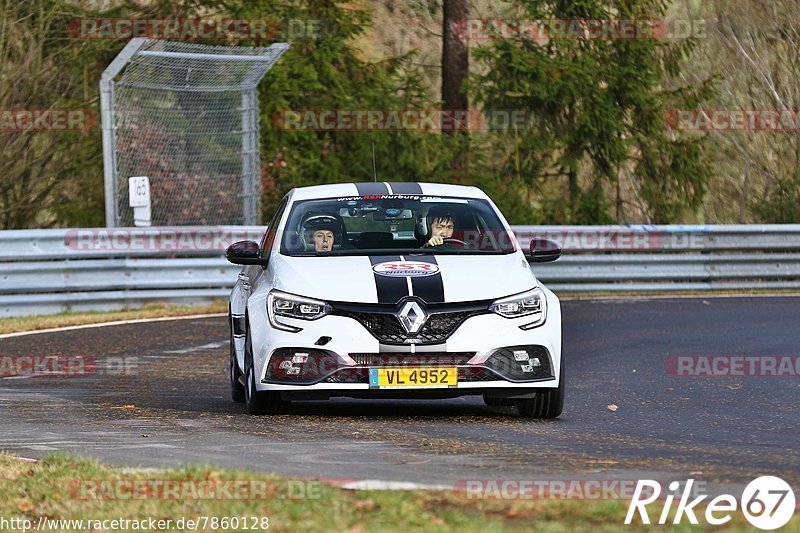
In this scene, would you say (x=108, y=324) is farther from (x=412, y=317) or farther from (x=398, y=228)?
(x=412, y=317)

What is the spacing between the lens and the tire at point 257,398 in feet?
33.8

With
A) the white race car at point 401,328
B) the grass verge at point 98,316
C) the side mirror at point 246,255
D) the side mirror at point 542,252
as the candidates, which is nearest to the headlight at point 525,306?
the white race car at point 401,328

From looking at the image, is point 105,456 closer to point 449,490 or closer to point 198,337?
point 449,490

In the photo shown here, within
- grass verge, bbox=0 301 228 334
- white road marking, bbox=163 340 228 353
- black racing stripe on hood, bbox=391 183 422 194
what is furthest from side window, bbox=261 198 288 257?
grass verge, bbox=0 301 228 334

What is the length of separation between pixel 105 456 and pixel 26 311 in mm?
11493

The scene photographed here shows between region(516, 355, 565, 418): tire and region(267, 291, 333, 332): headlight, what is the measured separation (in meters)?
1.48

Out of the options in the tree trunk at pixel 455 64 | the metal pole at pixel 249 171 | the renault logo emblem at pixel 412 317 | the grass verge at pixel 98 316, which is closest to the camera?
the renault logo emblem at pixel 412 317

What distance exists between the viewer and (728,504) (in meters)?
6.51

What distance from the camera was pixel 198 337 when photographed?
17203 mm

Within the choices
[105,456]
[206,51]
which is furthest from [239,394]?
[206,51]

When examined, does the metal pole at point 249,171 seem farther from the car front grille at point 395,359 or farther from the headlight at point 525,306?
the car front grille at point 395,359

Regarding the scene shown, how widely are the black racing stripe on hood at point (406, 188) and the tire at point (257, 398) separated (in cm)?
166

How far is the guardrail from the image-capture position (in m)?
19.8

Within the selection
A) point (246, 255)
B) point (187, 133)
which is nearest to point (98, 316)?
point (187, 133)
